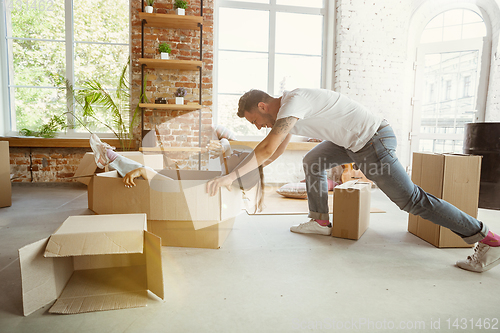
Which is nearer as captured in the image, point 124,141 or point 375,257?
point 375,257

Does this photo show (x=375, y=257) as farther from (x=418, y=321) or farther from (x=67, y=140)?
(x=67, y=140)

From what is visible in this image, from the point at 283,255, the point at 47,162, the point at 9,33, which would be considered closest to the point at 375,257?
the point at 283,255

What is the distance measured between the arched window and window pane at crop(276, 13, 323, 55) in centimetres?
149

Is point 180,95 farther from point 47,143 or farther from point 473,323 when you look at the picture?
point 473,323

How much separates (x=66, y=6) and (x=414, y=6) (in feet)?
15.6

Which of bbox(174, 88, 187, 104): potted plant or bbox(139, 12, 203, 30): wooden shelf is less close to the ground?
bbox(139, 12, 203, 30): wooden shelf

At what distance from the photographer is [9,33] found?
166 inches

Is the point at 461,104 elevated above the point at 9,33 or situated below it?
below

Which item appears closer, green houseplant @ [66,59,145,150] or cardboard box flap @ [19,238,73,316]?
cardboard box flap @ [19,238,73,316]

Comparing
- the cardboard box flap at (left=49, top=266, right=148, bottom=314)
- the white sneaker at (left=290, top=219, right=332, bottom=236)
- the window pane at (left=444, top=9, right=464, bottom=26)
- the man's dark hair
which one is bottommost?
the cardboard box flap at (left=49, top=266, right=148, bottom=314)

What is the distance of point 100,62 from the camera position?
14.1ft

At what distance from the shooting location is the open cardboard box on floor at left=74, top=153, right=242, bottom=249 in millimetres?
1826

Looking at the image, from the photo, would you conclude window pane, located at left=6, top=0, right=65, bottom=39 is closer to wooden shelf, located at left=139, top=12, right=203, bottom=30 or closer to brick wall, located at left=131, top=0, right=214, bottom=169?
brick wall, located at left=131, top=0, right=214, bottom=169

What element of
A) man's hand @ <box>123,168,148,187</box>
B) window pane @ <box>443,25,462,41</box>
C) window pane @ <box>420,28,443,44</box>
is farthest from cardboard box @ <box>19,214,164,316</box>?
window pane @ <box>443,25,462,41</box>
